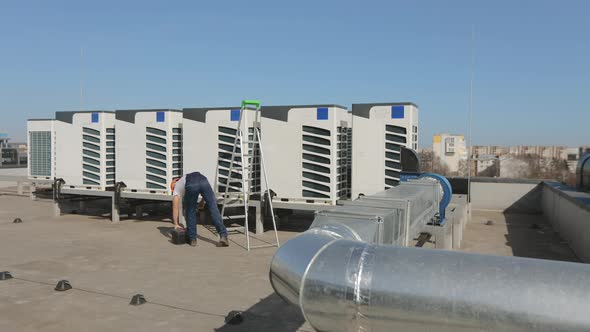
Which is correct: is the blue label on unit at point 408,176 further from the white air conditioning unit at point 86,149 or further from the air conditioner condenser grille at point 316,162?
the white air conditioning unit at point 86,149

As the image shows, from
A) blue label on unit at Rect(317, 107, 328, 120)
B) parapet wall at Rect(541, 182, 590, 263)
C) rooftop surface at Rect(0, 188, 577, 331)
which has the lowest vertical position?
rooftop surface at Rect(0, 188, 577, 331)

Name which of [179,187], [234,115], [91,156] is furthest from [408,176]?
[91,156]

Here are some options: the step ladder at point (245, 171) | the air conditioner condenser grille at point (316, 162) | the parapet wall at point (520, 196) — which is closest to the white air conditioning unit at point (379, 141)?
the air conditioner condenser grille at point (316, 162)

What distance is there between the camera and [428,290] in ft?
5.97

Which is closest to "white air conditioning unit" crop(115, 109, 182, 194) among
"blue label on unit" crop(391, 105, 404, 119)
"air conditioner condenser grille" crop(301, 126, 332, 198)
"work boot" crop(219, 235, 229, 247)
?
"work boot" crop(219, 235, 229, 247)

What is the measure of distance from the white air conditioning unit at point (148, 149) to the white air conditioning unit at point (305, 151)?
252cm

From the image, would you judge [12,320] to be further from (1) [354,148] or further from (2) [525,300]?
(1) [354,148]

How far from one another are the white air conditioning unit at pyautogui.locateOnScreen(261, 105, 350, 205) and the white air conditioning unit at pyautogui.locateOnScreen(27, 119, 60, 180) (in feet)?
25.8

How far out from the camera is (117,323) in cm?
462

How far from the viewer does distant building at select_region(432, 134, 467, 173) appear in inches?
2618

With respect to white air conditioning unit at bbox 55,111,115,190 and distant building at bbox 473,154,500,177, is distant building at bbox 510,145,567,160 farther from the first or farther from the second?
white air conditioning unit at bbox 55,111,115,190

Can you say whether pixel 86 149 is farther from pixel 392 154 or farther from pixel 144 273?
pixel 392 154

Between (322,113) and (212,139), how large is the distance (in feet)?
8.60

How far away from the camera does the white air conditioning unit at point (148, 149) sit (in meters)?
10.8
